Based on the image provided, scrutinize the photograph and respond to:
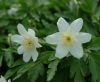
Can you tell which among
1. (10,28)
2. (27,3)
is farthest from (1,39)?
(27,3)

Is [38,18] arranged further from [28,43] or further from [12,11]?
[28,43]

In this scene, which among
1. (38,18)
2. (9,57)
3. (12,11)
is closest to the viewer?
(9,57)

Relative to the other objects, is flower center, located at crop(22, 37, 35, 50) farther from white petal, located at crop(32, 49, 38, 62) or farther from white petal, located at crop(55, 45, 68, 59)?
white petal, located at crop(55, 45, 68, 59)

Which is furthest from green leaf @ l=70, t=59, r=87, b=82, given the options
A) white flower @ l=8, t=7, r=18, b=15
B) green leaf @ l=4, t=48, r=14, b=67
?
white flower @ l=8, t=7, r=18, b=15

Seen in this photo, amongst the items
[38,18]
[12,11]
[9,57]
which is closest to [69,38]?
[9,57]

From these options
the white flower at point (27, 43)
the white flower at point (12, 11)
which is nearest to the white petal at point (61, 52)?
the white flower at point (27, 43)

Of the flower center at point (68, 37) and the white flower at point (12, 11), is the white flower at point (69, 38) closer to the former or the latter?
the flower center at point (68, 37)

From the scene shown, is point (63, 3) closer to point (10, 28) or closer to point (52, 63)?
point (10, 28)
